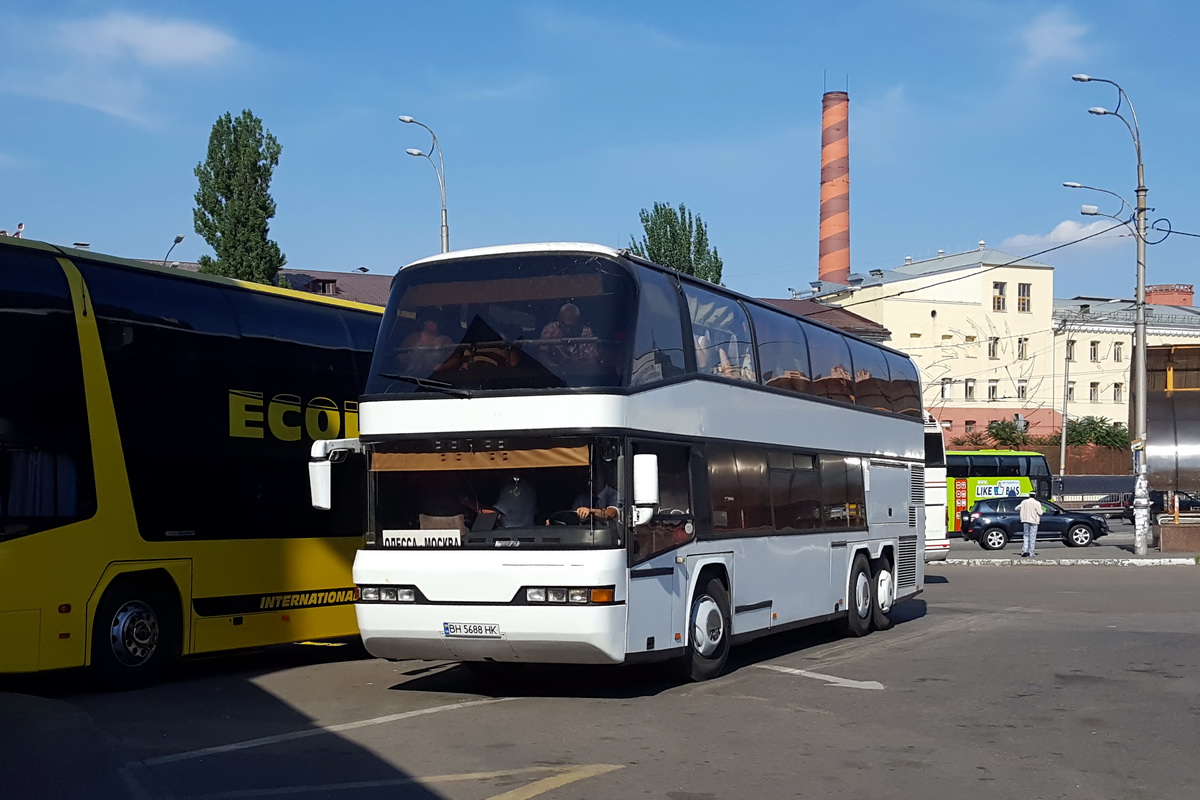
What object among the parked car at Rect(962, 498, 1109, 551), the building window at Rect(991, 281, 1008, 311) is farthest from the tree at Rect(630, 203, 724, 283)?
the building window at Rect(991, 281, 1008, 311)

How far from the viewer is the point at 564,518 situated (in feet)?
35.6

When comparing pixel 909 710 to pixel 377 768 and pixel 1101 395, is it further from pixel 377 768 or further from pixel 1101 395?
pixel 1101 395

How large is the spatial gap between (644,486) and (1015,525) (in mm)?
34777

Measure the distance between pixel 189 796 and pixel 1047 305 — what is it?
271ft

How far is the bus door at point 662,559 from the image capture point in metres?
11.0

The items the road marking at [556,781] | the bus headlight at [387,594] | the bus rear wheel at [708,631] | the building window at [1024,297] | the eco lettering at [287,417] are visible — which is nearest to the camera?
the road marking at [556,781]

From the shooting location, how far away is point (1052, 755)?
8828mm

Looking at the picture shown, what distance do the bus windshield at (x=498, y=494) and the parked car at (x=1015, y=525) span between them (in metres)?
33.1

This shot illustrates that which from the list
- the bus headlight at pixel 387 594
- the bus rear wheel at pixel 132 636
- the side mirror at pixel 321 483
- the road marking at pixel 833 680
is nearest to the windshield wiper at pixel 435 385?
the side mirror at pixel 321 483

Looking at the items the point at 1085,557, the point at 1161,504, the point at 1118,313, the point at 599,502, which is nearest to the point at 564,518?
the point at 599,502

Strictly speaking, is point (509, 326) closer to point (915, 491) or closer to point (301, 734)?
point (301, 734)

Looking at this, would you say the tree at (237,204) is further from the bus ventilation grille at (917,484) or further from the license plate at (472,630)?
the license plate at (472,630)

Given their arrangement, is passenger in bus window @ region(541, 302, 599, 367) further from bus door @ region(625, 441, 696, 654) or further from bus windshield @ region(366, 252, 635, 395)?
bus door @ region(625, 441, 696, 654)

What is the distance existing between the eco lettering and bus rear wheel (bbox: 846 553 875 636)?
645 cm
